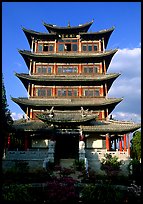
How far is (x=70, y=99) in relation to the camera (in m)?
31.4

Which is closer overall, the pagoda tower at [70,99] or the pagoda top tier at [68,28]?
the pagoda tower at [70,99]

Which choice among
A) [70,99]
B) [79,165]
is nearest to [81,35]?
[70,99]

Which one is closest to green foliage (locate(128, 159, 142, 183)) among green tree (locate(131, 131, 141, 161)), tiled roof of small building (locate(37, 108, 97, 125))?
tiled roof of small building (locate(37, 108, 97, 125))

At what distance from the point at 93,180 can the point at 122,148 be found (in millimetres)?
11497

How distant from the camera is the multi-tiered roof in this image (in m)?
27.5

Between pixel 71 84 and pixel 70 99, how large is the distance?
2005mm

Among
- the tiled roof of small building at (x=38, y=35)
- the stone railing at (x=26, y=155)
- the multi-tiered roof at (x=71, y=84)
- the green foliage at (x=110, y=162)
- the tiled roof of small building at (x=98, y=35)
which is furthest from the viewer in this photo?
the tiled roof of small building at (x=38, y=35)

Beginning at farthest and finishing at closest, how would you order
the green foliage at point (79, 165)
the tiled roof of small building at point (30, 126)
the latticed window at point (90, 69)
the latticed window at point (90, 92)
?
1. the latticed window at point (90, 69)
2. the latticed window at point (90, 92)
3. the tiled roof of small building at point (30, 126)
4. the green foliage at point (79, 165)

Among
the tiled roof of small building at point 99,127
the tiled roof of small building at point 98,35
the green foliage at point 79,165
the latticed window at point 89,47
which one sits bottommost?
the green foliage at point 79,165

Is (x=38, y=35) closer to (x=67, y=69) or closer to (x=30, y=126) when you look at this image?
(x=67, y=69)

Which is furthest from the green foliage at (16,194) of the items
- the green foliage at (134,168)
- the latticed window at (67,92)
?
the latticed window at (67,92)

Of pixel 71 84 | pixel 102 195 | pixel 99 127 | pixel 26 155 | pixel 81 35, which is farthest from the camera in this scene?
pixel 81 35

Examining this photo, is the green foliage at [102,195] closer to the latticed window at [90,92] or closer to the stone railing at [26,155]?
the stone railing at [26,155]

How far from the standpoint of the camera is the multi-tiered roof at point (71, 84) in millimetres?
27469
